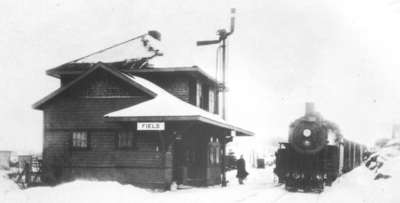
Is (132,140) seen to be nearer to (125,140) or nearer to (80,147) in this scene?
(125,140)

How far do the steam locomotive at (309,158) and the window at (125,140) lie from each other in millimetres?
5644

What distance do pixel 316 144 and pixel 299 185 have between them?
1640 millimetres

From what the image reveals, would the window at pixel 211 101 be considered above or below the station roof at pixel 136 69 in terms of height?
below

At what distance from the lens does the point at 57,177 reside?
1948 centimetres

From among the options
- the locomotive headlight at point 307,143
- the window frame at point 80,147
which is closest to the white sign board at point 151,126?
the window frame at point 80,147

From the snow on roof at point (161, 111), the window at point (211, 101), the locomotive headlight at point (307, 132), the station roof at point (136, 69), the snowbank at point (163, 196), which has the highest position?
the station roof at point (136, 69)

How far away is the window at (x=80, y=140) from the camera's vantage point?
64.7ft

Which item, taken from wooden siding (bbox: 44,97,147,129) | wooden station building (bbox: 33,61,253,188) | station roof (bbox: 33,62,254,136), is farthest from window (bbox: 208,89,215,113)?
wooden siding (bbox: 44,97,147,129)

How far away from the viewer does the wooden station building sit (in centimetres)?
1774

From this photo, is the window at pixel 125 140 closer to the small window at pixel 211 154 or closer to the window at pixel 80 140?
the window at pixel 80 140

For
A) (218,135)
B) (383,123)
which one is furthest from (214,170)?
(383,123)

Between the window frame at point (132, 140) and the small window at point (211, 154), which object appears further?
the small window at point (211, 154)

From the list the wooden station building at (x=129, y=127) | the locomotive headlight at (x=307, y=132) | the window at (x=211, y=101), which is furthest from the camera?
the window at (x=211, y=101)

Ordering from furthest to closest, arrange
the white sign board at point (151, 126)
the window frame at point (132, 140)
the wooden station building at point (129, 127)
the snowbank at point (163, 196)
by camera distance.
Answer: the window frame at point (132, 140)
the wooden station building at point (129, 127)
the white sign board at point (151, 126)
the snowbank at point (163, 196)
